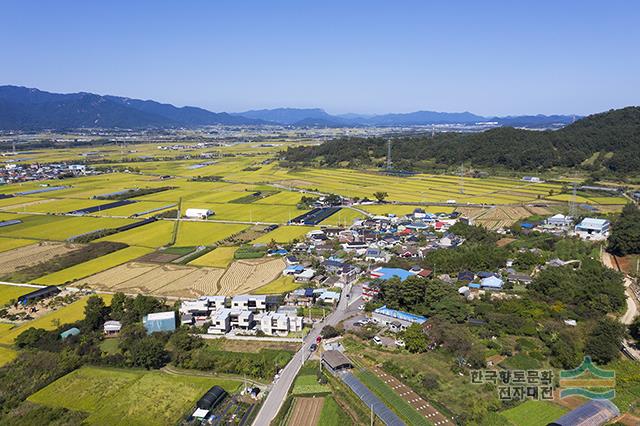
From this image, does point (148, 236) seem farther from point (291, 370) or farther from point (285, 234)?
point (291, 370)

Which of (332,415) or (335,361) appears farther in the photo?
(335,361)

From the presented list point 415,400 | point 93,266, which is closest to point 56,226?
point 93,266

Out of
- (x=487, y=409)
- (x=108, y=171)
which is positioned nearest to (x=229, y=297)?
(x=487, y=409)

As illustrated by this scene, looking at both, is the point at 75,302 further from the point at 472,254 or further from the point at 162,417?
the point at 472,254

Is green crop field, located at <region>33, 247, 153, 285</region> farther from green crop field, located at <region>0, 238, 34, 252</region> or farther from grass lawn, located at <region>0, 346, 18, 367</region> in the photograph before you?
grass lawn, located at <region>0, 346, 18, 367</region>

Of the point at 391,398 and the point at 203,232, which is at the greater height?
the point at 391,398

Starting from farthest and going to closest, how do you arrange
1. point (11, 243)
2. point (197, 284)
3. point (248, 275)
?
point (11, 243) < point (248, 275) < point (197, 284)
